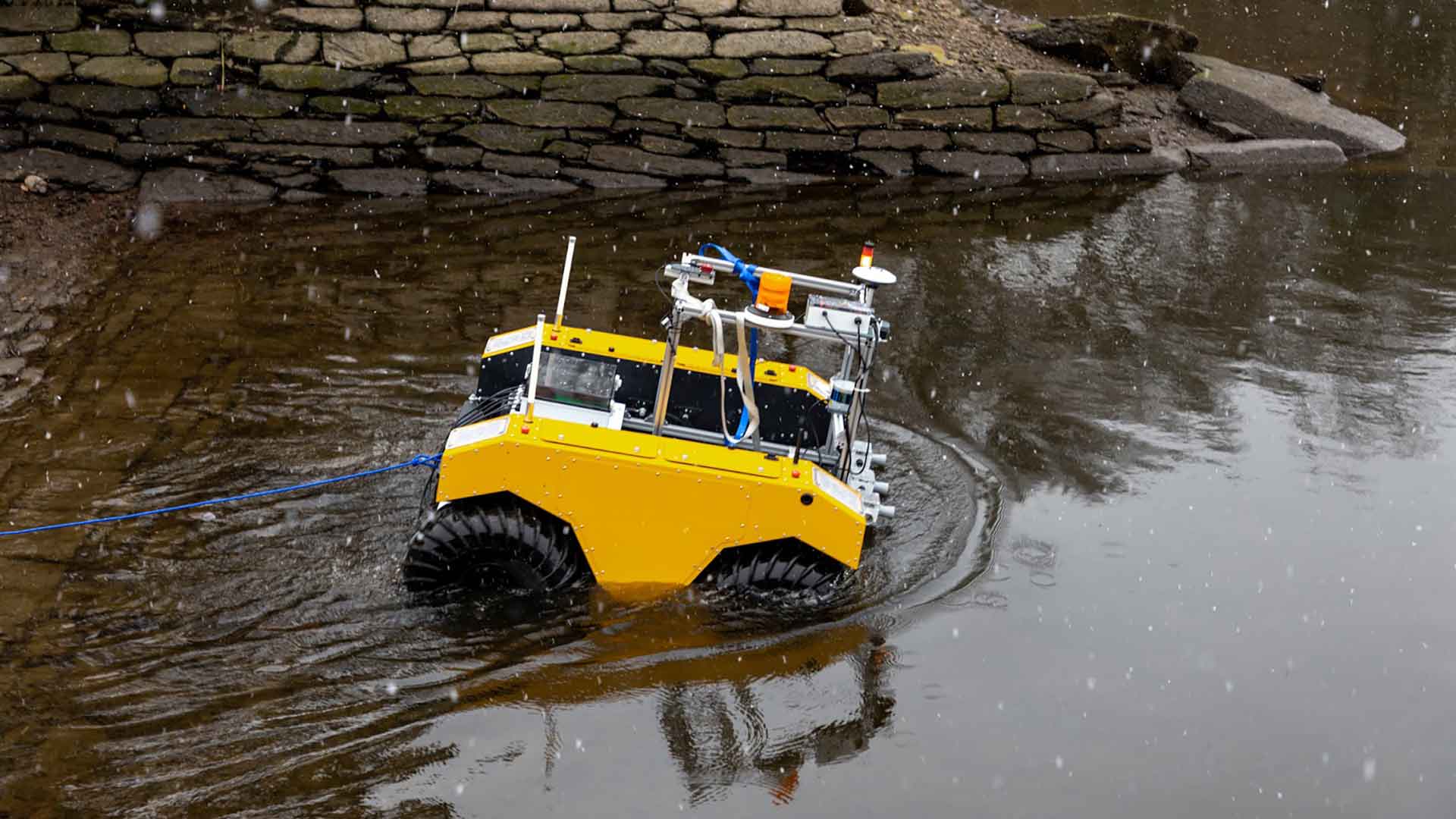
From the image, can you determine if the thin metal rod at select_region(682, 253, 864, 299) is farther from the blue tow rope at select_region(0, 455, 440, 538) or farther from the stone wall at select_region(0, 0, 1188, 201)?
the stone wall at select_region(0, 0, 1188, 201)

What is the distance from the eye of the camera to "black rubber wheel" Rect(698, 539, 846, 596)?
17.3ft

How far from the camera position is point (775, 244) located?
31.4ft

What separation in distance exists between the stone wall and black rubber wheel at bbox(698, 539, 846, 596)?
5.67 m

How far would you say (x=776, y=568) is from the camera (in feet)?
17.3

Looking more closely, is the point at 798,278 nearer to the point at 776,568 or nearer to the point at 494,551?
the point at 776,568

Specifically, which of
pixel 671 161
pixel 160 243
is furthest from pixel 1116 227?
pixel 160 243

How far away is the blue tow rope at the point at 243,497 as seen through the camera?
571 cm

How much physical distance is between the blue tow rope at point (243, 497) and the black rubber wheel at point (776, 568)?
1489mm

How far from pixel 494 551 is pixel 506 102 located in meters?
5.80

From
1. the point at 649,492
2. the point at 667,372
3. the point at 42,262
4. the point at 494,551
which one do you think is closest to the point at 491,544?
the point at 494,551

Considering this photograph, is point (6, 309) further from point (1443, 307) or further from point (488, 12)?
point (1443, 307)

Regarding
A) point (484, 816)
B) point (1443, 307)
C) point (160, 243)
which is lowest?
point (484, 816)

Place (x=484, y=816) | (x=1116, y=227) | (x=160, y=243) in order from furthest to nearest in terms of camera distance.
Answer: (x=1116, y=227), (x=160, y=243), (x=484, y=816)

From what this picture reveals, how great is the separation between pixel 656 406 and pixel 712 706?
1.18 m
